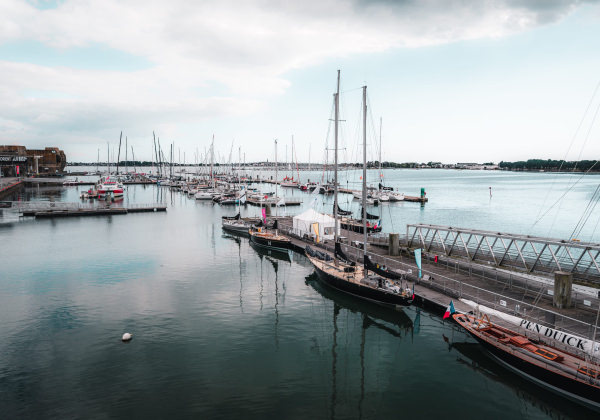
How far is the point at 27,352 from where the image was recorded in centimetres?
2089

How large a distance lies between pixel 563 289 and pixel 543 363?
7.45m

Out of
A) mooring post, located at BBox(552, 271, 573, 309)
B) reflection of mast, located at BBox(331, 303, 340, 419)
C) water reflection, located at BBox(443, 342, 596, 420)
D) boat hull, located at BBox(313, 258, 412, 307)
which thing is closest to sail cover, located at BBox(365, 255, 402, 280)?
boat hull, located at BBox(313, 258, 412, 307)

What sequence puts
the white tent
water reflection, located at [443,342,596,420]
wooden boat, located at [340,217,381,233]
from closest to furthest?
water reflection, located at [443,342,596,420]
the white tent
wooden boat, located at [340,217,381,233]

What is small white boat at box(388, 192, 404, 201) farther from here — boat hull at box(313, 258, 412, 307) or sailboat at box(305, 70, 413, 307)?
boat hull at box(313, 258, 412, 307)

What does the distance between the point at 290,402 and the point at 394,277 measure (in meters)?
14.0

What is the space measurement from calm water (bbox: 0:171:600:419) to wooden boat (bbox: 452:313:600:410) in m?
0.75

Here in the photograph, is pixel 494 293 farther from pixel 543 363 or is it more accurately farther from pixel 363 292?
pixel 363 292

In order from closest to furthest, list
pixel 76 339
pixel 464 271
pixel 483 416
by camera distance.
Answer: pixel 483 416, pixel 76 339, pixel 464 271

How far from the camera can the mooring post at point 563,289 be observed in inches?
858

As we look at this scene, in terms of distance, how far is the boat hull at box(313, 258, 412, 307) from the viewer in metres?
26.9

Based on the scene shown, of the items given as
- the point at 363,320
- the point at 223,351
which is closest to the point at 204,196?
the point at 363,320

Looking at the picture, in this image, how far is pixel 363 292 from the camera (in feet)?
96.3

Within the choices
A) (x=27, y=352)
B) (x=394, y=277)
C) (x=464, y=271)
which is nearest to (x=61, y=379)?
(x=27, y=352)

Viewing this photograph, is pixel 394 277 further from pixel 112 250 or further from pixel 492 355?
pixel 112 250
